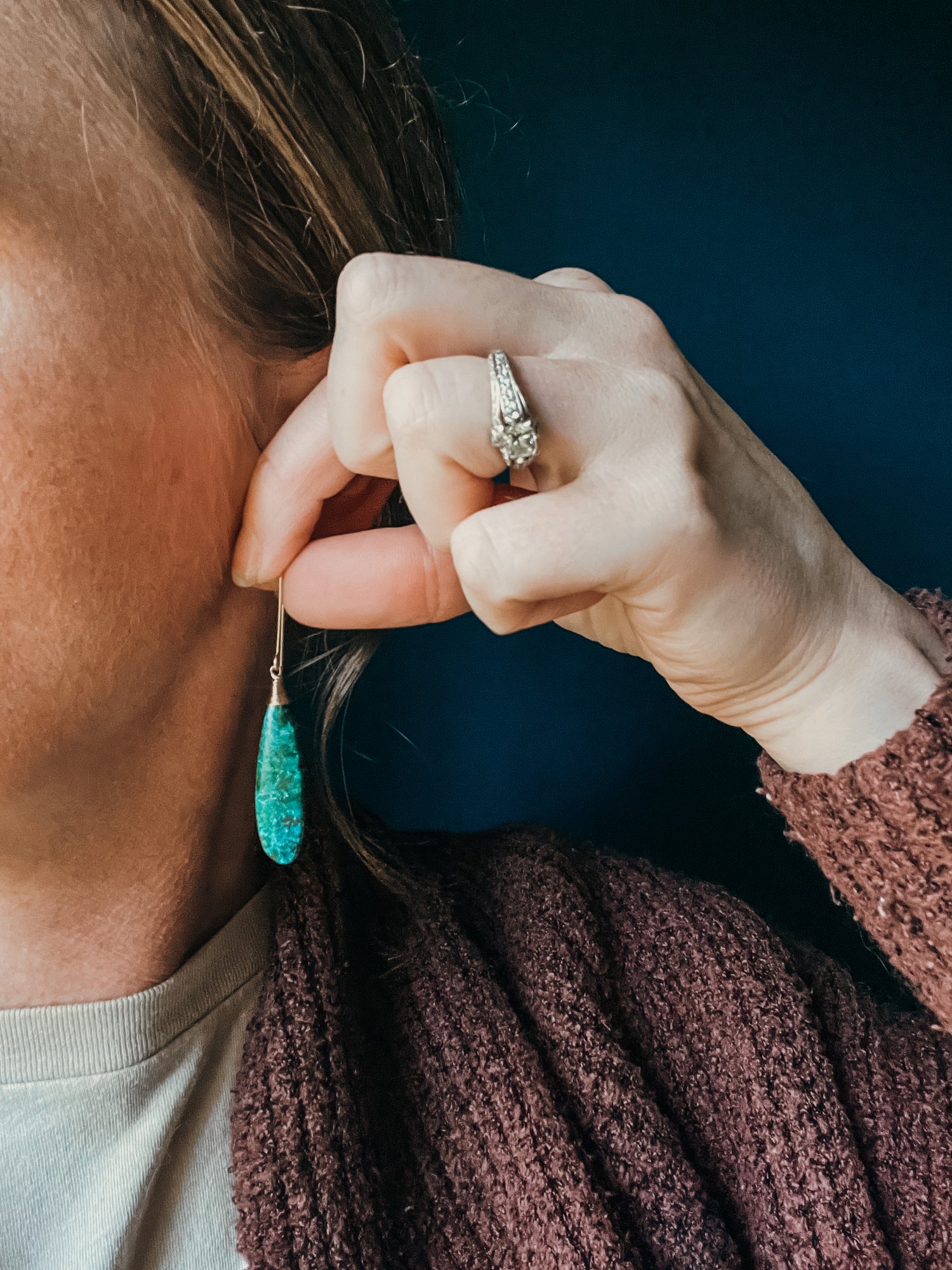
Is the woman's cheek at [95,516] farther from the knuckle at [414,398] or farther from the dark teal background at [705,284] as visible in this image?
the dark teal background at [705,284]

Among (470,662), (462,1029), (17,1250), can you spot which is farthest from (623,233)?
(17,1250)

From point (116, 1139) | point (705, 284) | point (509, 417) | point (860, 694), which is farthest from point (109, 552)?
point (705, 284)

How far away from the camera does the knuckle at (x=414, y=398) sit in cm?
56

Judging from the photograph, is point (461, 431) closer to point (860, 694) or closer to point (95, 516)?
point (95, 516)

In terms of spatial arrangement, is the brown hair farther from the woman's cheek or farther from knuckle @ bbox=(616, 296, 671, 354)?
knuckle @ bbox=(616, 296, 671, 354)

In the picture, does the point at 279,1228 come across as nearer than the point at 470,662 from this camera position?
Yes

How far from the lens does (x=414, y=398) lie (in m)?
0.56

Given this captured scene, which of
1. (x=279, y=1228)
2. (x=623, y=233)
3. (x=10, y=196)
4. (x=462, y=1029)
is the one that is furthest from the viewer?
(x=623, y=233)

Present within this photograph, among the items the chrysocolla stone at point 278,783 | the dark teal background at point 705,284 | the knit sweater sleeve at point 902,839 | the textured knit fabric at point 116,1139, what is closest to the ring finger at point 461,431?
the chrysocolla stone at point 278,783

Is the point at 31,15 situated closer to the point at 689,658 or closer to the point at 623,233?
the point at 689,658

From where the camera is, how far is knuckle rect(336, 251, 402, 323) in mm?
572

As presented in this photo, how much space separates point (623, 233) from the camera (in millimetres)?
1278

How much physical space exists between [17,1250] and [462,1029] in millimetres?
373

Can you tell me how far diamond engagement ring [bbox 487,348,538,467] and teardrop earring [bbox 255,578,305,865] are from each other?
10.4 inches
